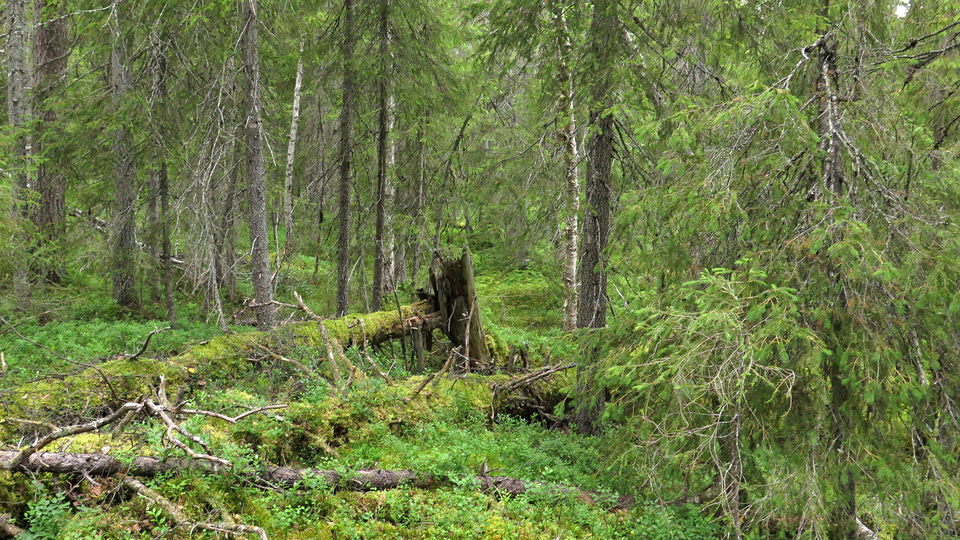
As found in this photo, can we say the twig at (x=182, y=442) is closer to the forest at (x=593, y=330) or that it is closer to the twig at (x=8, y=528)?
the forest at (x=593, y=330)

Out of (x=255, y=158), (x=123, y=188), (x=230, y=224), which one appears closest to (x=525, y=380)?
(x=255, y=158)

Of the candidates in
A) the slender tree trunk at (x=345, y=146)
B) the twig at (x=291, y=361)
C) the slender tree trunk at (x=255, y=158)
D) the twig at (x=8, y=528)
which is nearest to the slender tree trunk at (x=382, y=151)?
the slender tree trunk at (x=345, y=146)

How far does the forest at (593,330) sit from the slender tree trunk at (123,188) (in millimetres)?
100

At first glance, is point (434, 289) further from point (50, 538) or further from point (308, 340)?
point (50, 538)

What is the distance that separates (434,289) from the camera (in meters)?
10.1

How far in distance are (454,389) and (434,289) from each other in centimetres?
255

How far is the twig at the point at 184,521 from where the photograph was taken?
3965mm

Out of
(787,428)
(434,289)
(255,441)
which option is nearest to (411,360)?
(434,289)

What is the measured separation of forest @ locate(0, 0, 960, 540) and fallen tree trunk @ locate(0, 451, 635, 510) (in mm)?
29

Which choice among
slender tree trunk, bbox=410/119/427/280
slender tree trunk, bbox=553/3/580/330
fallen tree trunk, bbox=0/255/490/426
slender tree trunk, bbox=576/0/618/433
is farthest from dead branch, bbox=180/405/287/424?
slender tree trunk, bbox=410/119/427/280

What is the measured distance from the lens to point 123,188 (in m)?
12.3

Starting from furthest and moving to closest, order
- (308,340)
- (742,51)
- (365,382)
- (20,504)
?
(308,340) < (365,382) < (742,51) < (20,504)

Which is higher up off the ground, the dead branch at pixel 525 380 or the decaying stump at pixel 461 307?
the decaying stump at pixel 461 307

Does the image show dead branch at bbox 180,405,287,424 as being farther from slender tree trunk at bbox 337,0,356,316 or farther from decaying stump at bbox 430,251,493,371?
slender tree trunk at bbox 337,0,356,316
